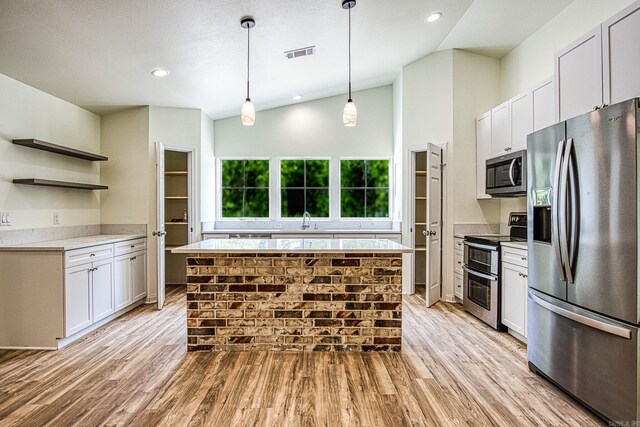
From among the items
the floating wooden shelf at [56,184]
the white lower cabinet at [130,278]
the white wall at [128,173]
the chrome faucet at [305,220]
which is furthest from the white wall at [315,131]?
the white lower cabinet at [130,278]

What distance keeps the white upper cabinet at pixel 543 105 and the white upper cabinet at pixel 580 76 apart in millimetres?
532

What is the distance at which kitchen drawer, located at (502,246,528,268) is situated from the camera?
2916 mm

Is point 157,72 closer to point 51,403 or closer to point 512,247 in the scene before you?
point 51,403

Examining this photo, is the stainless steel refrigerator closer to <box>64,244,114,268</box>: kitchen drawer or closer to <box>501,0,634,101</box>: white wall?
<box>501,0,634,101</box>: white wall

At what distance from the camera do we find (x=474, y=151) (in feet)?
14.0

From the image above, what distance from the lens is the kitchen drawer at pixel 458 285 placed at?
4.11 metres

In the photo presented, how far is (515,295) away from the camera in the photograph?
10.0 ft

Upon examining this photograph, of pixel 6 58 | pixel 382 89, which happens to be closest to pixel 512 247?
pixel 382 89

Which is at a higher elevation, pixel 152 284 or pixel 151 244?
pixel 151 244

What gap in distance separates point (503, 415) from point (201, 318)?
2245mm

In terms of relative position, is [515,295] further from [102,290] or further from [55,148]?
[55,148]

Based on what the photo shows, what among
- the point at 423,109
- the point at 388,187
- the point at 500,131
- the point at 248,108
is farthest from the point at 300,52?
the point at 388,187

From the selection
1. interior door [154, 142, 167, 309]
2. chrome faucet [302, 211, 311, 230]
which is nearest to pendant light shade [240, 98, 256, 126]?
interior door [154, 142, 167, 309]

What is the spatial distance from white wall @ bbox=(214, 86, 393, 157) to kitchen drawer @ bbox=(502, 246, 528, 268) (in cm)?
274
